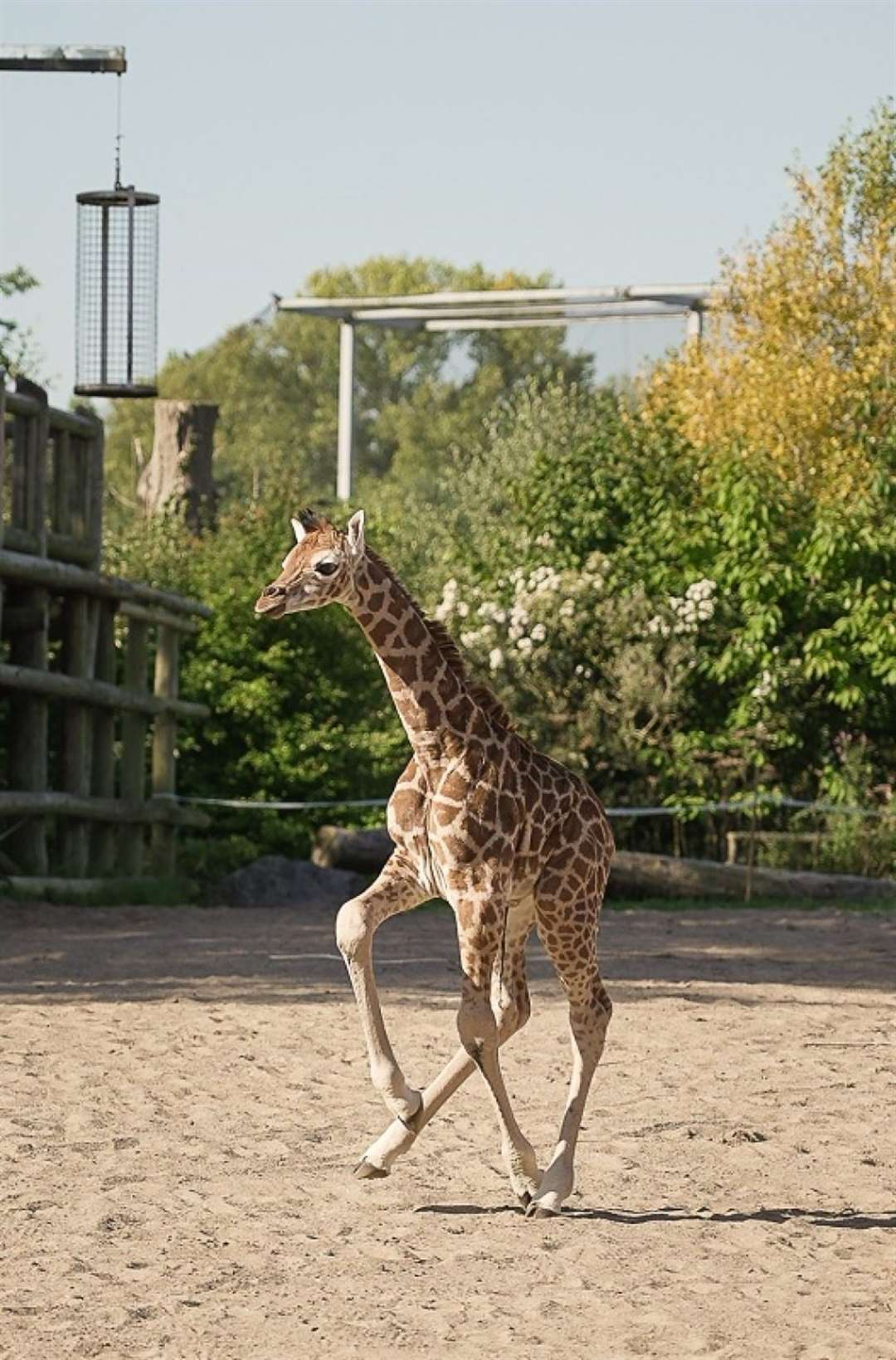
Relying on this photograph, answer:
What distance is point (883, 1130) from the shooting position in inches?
330

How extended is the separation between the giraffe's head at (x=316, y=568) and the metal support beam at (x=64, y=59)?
7.90m

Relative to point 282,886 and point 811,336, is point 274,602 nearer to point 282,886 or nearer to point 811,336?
point 282,886

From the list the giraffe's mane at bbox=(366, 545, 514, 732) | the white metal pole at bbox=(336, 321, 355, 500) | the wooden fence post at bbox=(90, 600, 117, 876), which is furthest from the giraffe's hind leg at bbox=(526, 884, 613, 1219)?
the white metal pole at bbox=(336, 321, 355, 500)

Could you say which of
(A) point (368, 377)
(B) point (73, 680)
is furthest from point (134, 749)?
(A) point (368, 377)

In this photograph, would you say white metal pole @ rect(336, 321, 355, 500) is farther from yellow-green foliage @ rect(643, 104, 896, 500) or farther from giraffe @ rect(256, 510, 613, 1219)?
giraffe @ rect(256, 510, 613, 1219)

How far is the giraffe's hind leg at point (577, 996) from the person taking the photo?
7.05 m

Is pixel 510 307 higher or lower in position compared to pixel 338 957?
higher

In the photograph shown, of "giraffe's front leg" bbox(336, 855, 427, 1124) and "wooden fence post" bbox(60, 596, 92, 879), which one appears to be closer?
"giraffe's front leg" bbox(336, 855, 427, 1124)

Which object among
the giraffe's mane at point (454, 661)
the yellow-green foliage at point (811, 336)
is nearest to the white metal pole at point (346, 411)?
the yellow-green foliage at point (811, 336)

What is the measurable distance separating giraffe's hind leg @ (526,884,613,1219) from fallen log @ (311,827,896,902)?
453 inches

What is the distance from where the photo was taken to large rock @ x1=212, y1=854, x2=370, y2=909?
1850 cm

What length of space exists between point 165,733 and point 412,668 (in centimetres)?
1270

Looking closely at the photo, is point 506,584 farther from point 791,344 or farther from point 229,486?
point 229,486

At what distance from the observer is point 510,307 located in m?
37.2
